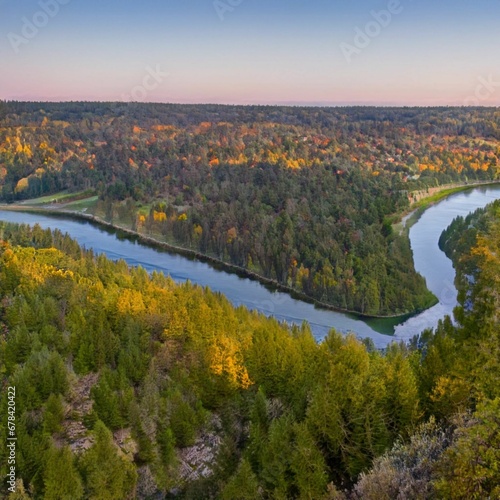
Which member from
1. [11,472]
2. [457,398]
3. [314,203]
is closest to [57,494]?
[11,472]

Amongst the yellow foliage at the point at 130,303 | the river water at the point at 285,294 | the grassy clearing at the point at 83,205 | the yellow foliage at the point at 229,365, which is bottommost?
the river water at the point at 285,294

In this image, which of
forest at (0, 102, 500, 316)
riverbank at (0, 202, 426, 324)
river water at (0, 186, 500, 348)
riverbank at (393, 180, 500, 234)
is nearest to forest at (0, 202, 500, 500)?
river water at (0, 186, 500, 348)

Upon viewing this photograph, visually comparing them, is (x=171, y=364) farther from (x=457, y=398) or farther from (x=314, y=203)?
(x=314, y=203)

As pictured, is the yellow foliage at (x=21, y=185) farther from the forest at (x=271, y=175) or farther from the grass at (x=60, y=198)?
the grass at (x=60, y=198)

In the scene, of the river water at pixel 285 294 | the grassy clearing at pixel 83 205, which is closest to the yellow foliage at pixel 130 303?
the river water at pixel 285 294

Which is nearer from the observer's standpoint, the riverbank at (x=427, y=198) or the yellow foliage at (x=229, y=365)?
the yellow foliage at (x=229, y=365)

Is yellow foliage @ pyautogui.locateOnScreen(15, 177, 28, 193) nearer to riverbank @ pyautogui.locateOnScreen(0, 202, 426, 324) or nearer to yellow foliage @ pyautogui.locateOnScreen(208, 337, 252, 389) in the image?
riverbank @ pyautogui.locateOnScreen(0, 202, 426, 324)
